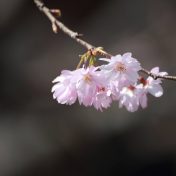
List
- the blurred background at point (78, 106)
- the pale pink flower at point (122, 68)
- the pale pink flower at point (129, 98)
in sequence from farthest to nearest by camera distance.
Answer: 1. the blurred background at point (78, 106)
2. the pale pink flower at point (129, 98)
3. the pale pink flower at point (122, 68)

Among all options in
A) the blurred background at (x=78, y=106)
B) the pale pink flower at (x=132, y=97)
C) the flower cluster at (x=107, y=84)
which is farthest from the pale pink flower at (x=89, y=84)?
the blurred background at (x=78, y=106)

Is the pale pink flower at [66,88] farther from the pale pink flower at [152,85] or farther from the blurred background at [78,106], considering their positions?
the blurred background at [78,106]

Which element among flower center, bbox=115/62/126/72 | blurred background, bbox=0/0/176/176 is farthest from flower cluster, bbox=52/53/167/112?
blurred background, bbox=0/0/176/176

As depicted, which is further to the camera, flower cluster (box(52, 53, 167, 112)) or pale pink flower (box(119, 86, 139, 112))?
pale pink flower (box(119, 86, 139, 112))

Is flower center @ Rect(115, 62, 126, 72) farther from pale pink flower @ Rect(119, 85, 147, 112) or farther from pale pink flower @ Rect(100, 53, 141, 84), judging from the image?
pale pink flower @ Rect(119, 85, 147, 112)

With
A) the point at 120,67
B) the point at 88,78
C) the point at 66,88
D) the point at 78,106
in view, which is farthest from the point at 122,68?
the point at 78,106

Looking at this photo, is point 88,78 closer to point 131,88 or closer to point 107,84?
point 107,84

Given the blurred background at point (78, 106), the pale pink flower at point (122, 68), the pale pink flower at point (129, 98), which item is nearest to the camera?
the pale pink flower at point (122, 68)
